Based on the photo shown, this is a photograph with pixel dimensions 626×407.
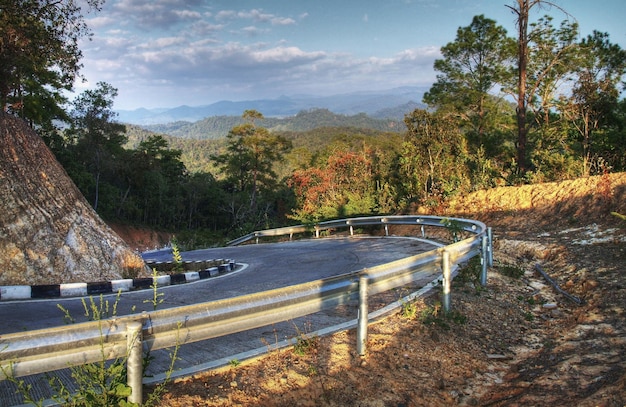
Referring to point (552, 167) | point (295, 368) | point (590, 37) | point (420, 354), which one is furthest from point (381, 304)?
point (590, 37)

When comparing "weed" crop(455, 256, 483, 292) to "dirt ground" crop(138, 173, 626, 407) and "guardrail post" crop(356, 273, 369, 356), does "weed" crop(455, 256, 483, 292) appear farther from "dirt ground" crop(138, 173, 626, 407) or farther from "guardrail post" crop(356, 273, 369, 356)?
"guardrail post" crop(356, 273, 369, 356)

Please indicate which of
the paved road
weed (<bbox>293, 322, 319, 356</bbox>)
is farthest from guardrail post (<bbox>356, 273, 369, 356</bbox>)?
the paved road

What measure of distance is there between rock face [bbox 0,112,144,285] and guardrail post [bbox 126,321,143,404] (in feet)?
22.9

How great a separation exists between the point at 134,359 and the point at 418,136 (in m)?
19.9

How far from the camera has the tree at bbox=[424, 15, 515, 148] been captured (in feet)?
110

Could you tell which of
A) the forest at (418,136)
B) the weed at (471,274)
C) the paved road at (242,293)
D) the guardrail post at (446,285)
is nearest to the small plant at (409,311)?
the guardrail post at (446,285)

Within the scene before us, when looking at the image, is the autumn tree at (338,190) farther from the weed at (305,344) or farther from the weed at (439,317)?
the weed at (305,344)

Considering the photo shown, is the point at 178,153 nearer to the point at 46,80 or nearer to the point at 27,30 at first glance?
the point at 46,80

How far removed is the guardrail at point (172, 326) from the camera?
275 centimetres

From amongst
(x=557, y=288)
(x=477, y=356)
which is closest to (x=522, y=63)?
(x=557, y=288)

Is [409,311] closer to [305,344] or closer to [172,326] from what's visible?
[305,344]

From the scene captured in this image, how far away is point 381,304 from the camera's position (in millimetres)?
6352

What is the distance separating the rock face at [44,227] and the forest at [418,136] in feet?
19.0

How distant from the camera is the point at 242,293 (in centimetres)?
806
